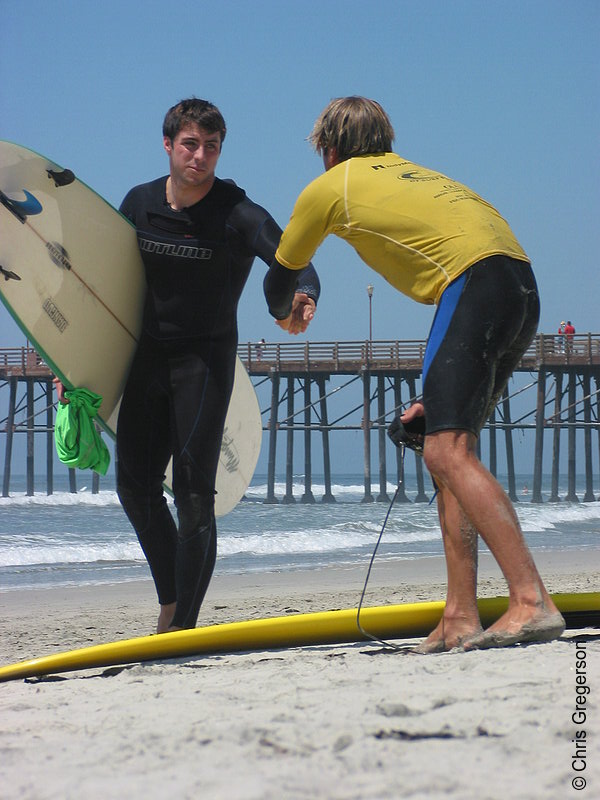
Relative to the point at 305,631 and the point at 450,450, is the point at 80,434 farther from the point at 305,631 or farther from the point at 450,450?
the point at 450,450

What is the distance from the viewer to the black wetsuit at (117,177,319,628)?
3.16 meters

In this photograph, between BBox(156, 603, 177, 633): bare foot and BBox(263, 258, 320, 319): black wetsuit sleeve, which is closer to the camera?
BBox(263, 258, 320, 319): black wetsuit sleeve

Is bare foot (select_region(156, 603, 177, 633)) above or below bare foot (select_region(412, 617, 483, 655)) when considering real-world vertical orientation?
below

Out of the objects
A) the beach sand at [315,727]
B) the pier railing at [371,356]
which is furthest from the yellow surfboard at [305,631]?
the pier railing at [371,356]

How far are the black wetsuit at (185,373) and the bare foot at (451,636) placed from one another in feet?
3.28

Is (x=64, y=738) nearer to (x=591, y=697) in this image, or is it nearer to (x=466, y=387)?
(x=591, y=697)

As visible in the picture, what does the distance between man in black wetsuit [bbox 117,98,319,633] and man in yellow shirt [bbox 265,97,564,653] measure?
60cm

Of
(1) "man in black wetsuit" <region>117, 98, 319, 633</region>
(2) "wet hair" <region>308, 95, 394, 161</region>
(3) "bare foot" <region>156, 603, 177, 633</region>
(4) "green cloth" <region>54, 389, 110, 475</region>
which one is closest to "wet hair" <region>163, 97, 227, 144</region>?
(1) "man in black wetsuit" <region>117, 98, 319, 633</region>

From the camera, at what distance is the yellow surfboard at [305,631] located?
102 inches

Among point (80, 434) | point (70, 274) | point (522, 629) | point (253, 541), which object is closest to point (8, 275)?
→ point (70, 274)

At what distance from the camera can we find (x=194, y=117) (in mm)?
3215

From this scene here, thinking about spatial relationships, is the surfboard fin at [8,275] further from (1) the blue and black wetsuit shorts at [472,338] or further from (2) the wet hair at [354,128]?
(1) the blue and black wetsuit shorts at [472,338]

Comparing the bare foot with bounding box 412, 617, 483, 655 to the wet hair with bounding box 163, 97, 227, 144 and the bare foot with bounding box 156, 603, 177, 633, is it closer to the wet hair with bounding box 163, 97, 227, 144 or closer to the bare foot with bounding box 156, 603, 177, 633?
the bare foot with bounding box 156, 603, 177, 633

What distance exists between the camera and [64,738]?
1694mm
